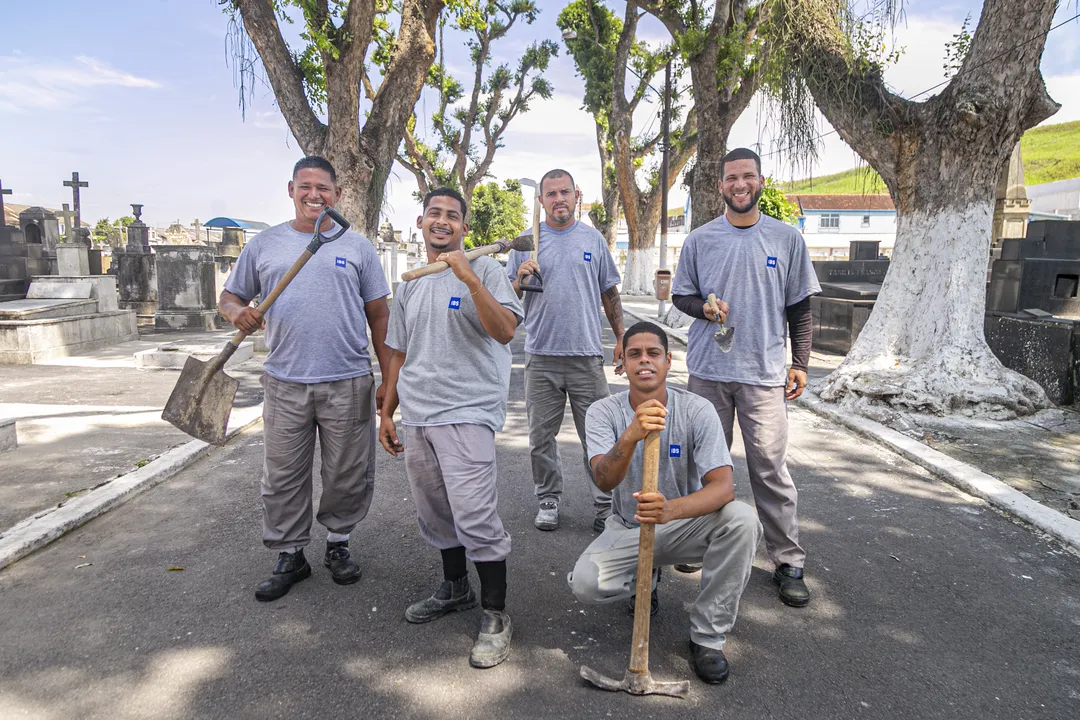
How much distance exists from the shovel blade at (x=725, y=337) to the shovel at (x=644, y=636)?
1014mm

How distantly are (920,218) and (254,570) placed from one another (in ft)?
22.0

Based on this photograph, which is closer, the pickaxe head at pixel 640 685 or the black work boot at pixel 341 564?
the pickaxe head at pixel 640 685

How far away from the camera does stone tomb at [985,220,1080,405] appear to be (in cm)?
671

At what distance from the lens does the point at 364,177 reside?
9.30 meters

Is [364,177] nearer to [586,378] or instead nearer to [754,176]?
[586,378]

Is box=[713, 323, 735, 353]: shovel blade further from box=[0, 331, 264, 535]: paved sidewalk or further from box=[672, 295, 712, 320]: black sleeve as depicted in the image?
box=[0, 331, 264, 535]: paved sidewalk

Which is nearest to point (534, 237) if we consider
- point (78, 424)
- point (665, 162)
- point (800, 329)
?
point (800, 329)

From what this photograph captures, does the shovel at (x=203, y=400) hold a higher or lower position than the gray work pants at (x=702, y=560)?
higher

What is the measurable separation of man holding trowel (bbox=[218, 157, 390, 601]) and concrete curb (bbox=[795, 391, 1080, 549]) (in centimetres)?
357

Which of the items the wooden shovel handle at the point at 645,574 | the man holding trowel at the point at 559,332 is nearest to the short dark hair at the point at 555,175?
the man holding trowel at the point at 559,332

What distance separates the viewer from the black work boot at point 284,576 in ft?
10.4

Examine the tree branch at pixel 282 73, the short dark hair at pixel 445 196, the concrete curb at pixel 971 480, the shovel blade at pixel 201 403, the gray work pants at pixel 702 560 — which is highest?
the tree branch at pixel 282 73

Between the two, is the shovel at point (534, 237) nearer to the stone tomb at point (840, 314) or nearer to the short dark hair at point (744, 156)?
the short dark hair at point (744, 156)

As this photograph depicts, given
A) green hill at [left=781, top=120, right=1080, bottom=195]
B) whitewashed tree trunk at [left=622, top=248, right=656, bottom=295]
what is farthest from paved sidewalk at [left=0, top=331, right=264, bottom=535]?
green hill at [left=781, top=120, right=1080, bottom=195]
